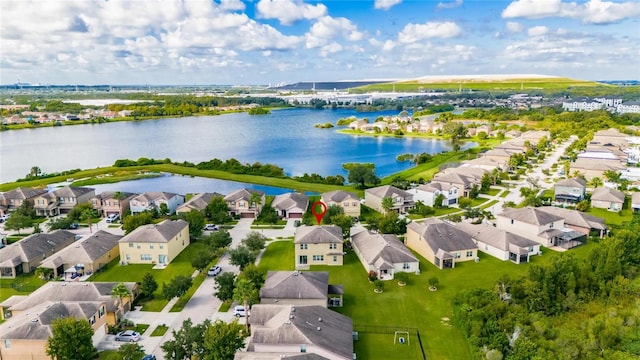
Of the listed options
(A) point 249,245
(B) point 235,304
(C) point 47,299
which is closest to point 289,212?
(A) point 249,245

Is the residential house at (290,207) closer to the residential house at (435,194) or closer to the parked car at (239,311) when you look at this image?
the residential house at (435,194)

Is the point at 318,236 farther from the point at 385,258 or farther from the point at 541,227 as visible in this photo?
the point at 541,227

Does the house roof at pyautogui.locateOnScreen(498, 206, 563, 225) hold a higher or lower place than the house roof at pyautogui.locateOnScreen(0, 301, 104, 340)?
higher

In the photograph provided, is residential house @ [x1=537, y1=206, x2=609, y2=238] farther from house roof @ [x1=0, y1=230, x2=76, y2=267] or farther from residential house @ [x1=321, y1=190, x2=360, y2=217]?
house roof @ [x1=0, y1=230, x2=76, y2=267]

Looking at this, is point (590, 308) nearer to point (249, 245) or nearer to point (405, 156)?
point (249, 245)

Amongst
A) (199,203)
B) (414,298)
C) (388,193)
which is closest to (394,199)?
(388,193)

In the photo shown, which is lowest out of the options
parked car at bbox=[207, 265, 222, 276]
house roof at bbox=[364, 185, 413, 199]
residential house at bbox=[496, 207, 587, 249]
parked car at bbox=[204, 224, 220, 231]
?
parked car at bbox=[207, 265, 222, 276]

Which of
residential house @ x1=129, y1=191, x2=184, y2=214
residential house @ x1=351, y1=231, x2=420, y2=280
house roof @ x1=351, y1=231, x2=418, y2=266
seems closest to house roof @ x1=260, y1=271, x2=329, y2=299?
residential house @ x1=351, y1=231, x2=420, y2=280
